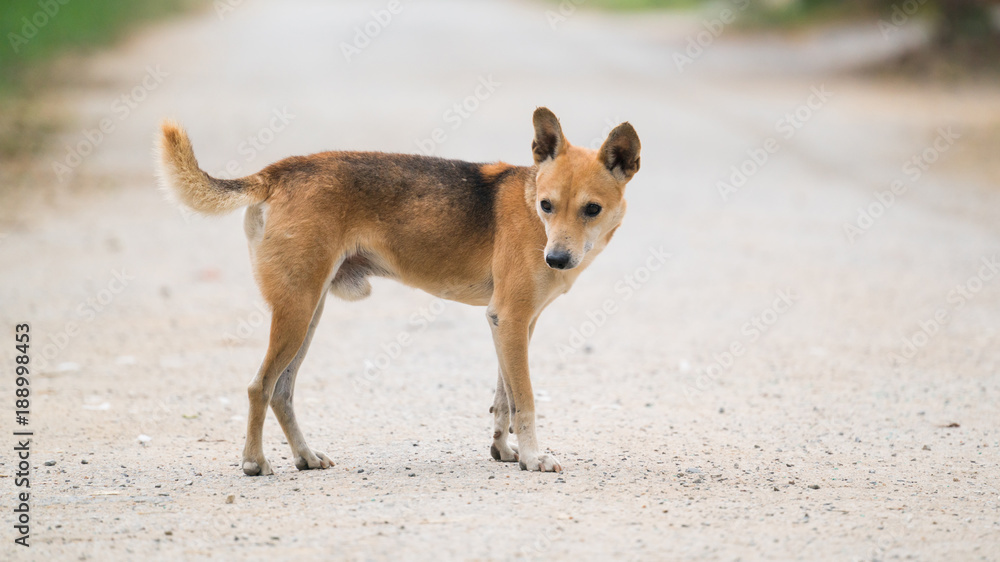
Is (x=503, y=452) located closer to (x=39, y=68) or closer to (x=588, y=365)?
(x=588, y=365)

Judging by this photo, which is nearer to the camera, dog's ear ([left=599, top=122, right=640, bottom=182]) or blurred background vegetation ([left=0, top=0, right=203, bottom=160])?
dog's ear ([left=599, top=122, right=640, bottom=182])

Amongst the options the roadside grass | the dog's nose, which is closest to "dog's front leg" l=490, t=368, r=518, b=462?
the dog's nose

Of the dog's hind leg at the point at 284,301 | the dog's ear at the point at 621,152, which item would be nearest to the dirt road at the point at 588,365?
the dog's hind leg at the point at 284,301

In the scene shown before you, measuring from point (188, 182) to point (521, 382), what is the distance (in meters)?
1.96

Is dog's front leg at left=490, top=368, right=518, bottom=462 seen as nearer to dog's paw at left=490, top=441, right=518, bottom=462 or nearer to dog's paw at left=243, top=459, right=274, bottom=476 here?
dog's paw at left=490, top=441, right=518, bottom=462

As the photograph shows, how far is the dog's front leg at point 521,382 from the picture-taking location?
5062mm

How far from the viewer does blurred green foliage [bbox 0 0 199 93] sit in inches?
872

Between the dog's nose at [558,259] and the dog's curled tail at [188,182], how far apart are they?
5.15ft

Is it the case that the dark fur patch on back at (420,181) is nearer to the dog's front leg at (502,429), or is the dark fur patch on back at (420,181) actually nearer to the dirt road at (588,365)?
the dog's front leg at (502,429)

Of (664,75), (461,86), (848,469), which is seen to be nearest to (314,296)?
(848,469)

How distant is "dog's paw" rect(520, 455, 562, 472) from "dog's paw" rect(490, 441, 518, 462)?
242 millimetres

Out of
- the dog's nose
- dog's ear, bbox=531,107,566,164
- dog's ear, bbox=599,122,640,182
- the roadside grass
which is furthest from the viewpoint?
the roadside grass

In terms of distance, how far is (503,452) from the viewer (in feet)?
17.5

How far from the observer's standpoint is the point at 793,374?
23.9 ft
